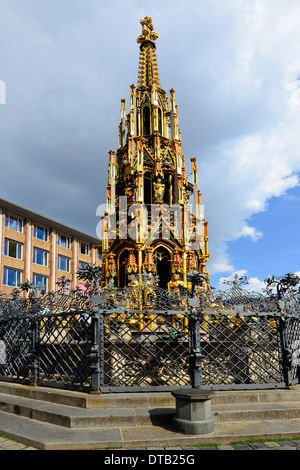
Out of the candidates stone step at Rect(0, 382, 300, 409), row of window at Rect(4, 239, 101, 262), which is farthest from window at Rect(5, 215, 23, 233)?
stone step at Rect(0, 382, 300, 409)

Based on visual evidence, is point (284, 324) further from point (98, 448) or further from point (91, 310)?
point (98, 448)

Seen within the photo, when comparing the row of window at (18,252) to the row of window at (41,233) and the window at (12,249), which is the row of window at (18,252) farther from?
the row of window at (41,233)

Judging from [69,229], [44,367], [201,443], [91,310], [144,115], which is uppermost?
[144,115]

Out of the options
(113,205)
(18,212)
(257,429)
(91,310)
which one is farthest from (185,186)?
(18,212)

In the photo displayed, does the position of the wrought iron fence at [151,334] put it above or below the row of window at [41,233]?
below

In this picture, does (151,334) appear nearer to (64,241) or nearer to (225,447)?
(225,447)

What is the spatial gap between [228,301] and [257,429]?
4.06m

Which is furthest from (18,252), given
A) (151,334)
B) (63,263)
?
(151,334)

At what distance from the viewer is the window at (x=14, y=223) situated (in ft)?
125

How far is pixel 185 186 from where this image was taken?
22.6 m

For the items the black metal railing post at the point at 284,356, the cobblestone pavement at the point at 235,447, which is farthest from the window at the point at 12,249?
the cobblestone pavement at the point at 235,447

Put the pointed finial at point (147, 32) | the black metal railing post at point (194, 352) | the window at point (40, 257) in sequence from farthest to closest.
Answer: the window at point (40, 257), the pointed finial at point (147, 32), the black metal railing post at point (194, 352)

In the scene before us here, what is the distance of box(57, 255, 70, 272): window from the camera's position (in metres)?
44.6

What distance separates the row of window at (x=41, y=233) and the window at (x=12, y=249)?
156cm
